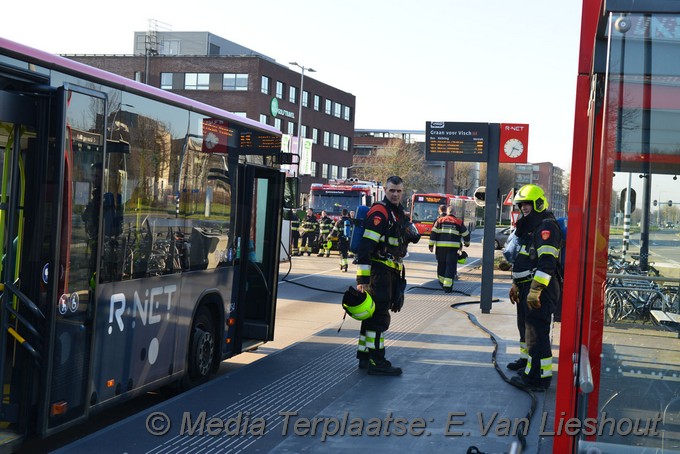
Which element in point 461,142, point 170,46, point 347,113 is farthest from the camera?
point 347,113

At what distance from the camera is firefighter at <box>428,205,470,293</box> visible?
19.5 meters

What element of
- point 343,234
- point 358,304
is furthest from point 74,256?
point 343,234

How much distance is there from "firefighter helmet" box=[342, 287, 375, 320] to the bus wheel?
1.49 metres

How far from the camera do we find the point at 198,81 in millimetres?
64312

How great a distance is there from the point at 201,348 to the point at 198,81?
57.9 meters

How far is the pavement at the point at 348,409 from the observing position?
6555 millimetres

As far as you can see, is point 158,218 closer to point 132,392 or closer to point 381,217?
point 132,392

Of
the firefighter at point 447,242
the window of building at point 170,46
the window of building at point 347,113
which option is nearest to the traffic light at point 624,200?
the firefighter at point 447,242

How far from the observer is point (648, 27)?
3.40 m

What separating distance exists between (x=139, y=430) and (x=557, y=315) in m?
7.71

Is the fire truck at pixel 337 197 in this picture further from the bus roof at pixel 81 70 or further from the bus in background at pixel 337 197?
the bus roof at pixel 81 70

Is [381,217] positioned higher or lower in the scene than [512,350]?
higher

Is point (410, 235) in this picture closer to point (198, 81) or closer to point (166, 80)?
point (198, 81)

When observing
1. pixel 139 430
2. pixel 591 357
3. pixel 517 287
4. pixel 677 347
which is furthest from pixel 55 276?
pixel 517 287
